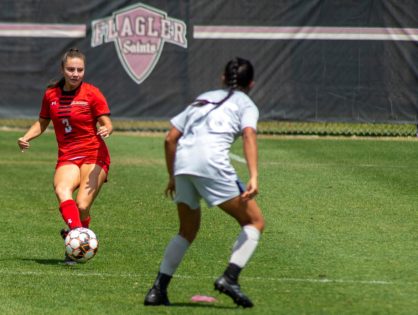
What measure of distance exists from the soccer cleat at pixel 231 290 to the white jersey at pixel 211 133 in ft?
2.19

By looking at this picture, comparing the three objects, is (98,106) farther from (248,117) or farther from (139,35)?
(139,35)

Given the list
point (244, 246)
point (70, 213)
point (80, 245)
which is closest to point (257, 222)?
point (244, 246)

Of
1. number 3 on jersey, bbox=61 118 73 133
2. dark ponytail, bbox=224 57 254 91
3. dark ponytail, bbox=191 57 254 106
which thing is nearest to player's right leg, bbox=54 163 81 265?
number 3 on jersey, bbox=61 118 73 133

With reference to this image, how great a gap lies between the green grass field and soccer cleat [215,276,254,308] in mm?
126

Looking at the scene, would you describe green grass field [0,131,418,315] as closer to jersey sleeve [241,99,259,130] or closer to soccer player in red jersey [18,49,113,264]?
soccer player in red jersey [18,49,113,264]

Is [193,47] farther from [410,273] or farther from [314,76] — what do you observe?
[410,273]

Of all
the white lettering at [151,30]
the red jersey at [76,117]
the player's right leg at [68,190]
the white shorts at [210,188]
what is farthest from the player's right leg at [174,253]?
the white lettering at [151,30]

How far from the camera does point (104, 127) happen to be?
9.54m

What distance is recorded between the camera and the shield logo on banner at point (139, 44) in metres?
20.7

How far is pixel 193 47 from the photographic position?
20656 mm

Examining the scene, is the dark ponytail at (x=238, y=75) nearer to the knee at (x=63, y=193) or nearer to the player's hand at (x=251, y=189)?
the player's hand at (x=251, y=189)

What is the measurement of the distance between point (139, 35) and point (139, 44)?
0.16m

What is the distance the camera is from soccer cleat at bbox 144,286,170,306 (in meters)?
7.56

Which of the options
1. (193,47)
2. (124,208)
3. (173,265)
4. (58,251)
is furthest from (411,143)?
(173,265)
